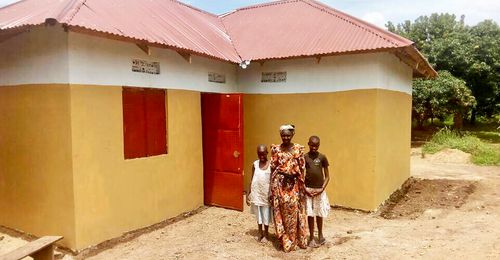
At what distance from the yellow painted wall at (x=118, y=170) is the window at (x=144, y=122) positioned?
129 mm

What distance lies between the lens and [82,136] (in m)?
5.48

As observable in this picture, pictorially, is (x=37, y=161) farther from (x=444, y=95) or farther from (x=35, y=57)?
(x=444, y=95)

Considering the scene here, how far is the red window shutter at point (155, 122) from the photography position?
21.8 ft

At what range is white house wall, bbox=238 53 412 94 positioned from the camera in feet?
24.5

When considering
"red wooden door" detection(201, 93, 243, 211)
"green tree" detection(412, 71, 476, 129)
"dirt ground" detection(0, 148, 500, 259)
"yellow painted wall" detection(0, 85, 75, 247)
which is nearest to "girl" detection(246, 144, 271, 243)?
"dirt ground" detection(0, 148, 500, 259)

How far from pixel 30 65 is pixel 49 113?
2.72 ft

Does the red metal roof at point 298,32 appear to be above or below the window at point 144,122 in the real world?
above

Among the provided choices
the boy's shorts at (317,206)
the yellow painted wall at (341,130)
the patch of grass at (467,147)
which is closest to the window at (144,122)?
the yellow painted wall at (341,130)

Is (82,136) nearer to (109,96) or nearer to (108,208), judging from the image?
(109,96)

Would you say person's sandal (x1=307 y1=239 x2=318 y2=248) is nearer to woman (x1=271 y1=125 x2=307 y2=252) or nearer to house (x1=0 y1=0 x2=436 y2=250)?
woman (x1=271 y1=125 x2=307 y2=252)

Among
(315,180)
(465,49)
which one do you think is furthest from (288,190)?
(465,49)

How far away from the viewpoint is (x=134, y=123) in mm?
6422

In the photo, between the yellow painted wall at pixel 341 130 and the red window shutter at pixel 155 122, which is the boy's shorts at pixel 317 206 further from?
the red window shutter at pixel 155 122

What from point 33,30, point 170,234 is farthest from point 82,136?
point 170,234
